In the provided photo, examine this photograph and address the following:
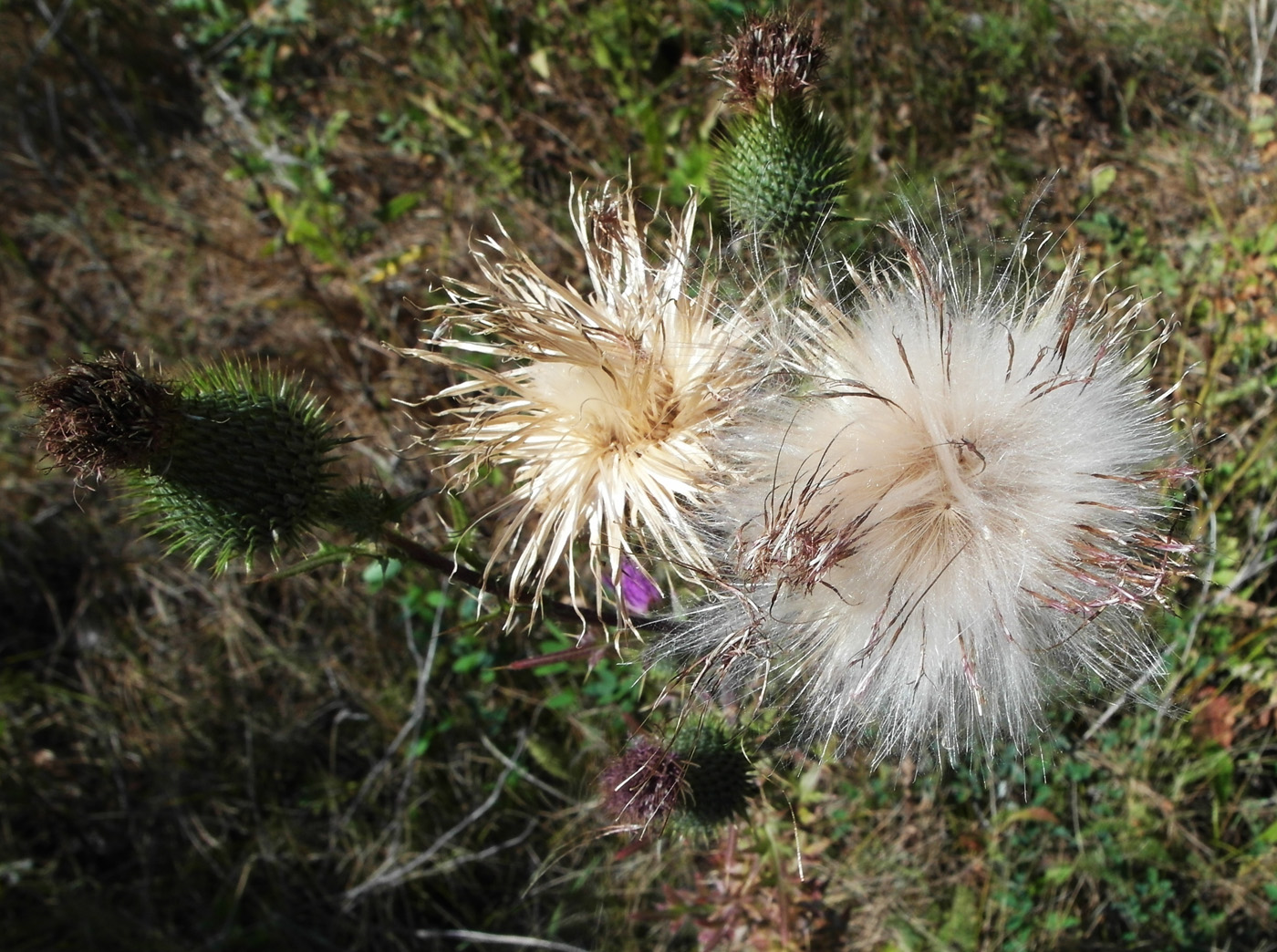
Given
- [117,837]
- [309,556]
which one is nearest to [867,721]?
[309,556]

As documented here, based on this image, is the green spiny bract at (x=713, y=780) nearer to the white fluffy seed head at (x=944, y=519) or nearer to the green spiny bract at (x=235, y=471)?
the white fluffy seed head at (x=944, y=519)

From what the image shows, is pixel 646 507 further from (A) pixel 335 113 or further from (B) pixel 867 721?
(A) pixel 335 113

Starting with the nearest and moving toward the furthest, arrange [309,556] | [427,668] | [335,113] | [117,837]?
1. [309,556]
2. [427,668]
3. [117,837]
4. [335,113]

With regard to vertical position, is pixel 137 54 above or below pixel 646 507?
above

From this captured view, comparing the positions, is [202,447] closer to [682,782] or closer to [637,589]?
[637,589]

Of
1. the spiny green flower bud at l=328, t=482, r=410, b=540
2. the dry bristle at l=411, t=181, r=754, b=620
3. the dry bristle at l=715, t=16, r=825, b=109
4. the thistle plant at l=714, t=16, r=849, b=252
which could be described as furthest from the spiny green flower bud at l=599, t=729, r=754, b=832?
the dry bristle at l=715, t=16, r=825, b=109

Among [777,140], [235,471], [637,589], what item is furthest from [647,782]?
[777,140]
